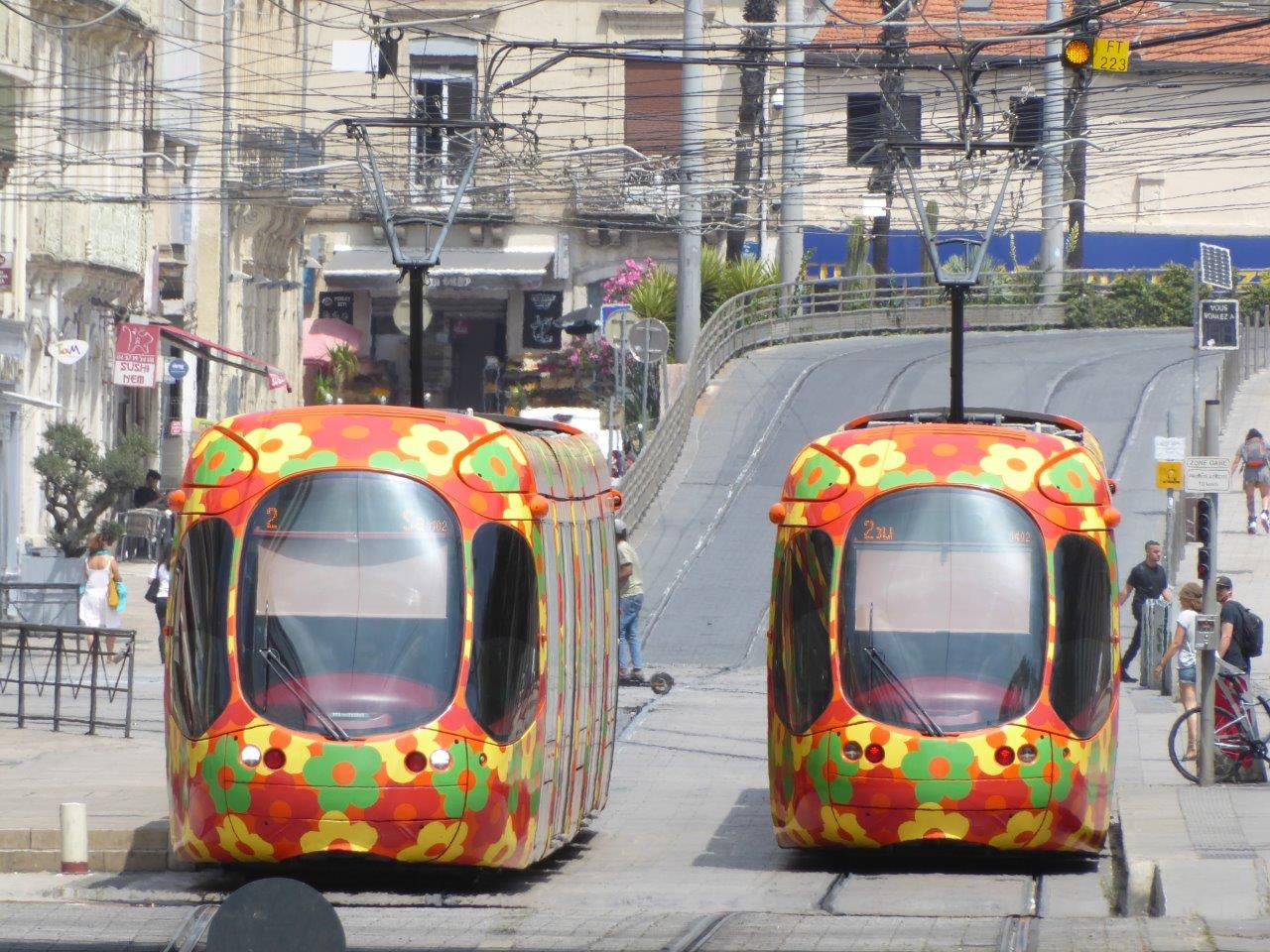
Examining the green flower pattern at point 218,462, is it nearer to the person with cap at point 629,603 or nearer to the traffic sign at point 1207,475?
the traffic sign at point 1207,475

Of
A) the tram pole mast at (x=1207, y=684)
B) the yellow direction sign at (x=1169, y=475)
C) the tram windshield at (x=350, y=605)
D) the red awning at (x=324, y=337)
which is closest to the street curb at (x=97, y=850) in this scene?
the tram windshield at (x=350, y=605)

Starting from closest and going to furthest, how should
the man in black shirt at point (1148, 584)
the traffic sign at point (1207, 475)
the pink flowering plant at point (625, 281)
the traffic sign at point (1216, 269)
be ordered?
1. the traffic sign at point (1207, 475)
2. the traffic sign at point (1216, 269)
3. the man in black shirt at point (1148, 584)
4. the pink flowering plant at point (625, 281)

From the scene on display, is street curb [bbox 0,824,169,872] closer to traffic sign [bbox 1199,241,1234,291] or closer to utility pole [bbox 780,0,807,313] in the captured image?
traffic sign [bbox 1199,241,1234,291]

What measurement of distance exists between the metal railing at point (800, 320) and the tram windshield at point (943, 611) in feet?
67.8

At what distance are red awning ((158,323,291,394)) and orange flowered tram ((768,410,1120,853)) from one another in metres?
31.7

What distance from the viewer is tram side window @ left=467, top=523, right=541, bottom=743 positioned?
36.3 feet

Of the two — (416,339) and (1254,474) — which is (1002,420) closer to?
(416,339)

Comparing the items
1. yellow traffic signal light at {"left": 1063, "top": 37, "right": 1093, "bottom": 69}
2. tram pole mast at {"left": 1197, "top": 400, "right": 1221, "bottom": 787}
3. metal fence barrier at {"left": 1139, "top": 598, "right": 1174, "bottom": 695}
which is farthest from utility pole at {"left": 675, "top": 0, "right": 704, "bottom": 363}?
tram pole mast at {"left": 1197, "top": 400, "right": 1221, "bottom": 787}

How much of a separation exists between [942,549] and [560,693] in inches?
87.7

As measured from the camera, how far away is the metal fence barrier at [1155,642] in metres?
24.4

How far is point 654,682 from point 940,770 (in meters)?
10.7

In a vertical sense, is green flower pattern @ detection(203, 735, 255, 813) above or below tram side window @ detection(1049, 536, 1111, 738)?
below

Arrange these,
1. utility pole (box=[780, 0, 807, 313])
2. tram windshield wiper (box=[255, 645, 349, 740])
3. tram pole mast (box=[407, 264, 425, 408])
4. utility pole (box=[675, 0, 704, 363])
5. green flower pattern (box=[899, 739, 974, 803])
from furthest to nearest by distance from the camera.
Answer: utility pole (box=[780, 0, 807, 313]), utility pole (box=[675, 0, 704, 363]), tram pole mast (box=[407, 264, 425, 408]), green flower pattern (box=[899, 739, 974, 803]), tram windshield wiper (box=[255, 645, 349, 740])

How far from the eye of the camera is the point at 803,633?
41.6ft
